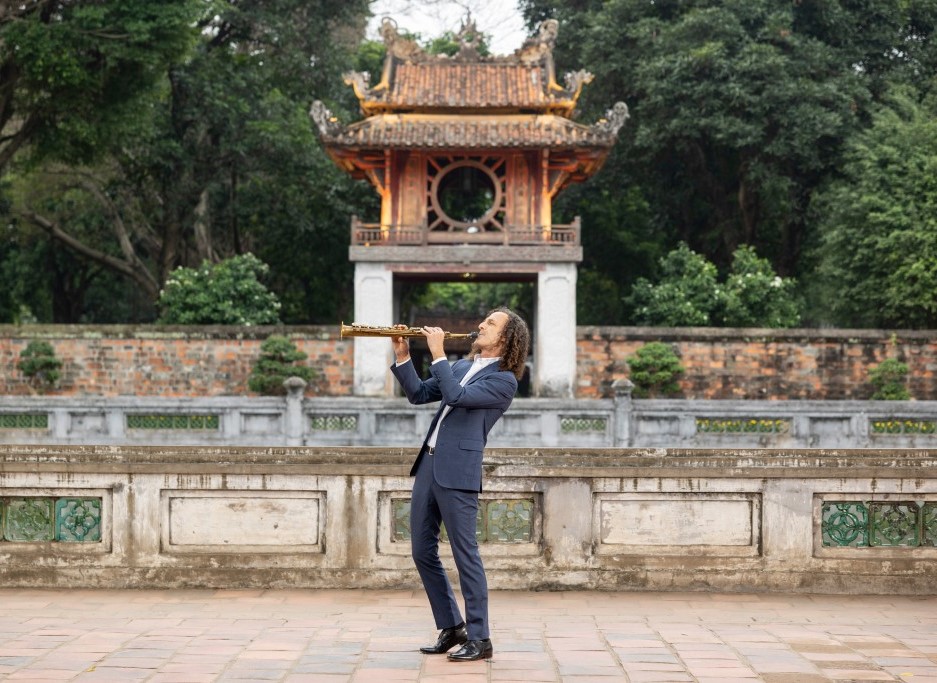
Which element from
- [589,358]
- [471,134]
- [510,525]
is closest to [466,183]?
[471,134]

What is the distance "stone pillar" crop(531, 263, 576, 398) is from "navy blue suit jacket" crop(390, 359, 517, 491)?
18596 millimetres

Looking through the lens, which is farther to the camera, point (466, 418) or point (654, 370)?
point (654, 370)

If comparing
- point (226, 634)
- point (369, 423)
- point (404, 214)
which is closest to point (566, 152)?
point (404, 214)

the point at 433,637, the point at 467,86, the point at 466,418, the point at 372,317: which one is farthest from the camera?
the point at 467,86

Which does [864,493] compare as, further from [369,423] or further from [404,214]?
[404,214]

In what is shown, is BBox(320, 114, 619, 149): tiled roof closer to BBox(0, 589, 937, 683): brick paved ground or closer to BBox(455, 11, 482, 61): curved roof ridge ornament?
BBox(455, 11, 482, 61): curved roof ridge ornament

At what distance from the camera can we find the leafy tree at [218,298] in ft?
83.2

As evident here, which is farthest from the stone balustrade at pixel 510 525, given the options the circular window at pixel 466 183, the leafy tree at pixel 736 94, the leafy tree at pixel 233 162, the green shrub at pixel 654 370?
the leafy tree at pixel 233 162

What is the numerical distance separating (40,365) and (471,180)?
32.1 feet

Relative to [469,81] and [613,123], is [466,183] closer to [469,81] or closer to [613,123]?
Result: [469,81]

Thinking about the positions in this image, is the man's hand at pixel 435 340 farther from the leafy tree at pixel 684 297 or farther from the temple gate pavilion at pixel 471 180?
the leafy tree at pixel 684 297

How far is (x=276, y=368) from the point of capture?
23.5 meters

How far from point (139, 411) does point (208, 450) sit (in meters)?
10.6

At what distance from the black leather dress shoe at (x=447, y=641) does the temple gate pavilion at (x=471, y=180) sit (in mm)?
18280
